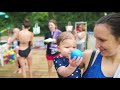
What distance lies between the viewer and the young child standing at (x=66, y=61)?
152 centimetres

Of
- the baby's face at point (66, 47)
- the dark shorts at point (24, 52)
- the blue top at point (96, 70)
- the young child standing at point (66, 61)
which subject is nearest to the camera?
the blue top at point (96, 70)

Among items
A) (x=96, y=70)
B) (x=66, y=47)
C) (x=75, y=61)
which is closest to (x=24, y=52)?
(x=66, y=47)

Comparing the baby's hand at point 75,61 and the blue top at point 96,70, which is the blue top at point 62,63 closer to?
the baby's hand at point 75,61

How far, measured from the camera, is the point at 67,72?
1541 millimetres

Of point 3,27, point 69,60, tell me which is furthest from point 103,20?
point 3,27

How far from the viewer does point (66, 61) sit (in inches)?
63.0

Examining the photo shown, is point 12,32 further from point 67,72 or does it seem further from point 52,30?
point 67,72

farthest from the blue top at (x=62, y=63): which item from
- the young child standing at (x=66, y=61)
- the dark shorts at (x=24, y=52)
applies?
the dark shorts at (x=24, y=52)

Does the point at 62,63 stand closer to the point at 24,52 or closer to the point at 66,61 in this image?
the point at 66,61

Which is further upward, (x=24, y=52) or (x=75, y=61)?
(x=75, y=61)

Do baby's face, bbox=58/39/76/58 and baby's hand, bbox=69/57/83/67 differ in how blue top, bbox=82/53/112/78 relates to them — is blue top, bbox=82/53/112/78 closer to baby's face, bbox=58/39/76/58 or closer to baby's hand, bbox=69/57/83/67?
baby's hand, bbox=69/57/83/67
